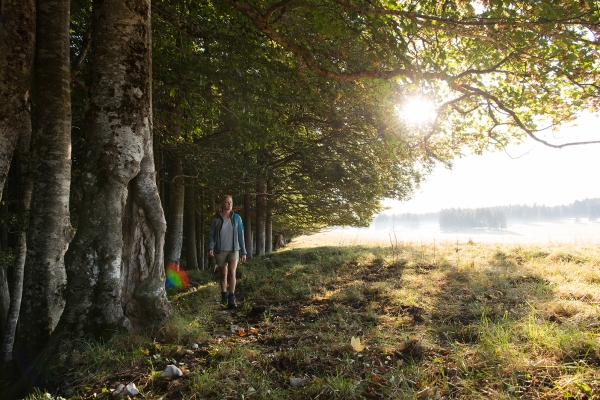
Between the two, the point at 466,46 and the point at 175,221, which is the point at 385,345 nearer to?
the point at 466,46

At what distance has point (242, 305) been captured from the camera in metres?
6.58

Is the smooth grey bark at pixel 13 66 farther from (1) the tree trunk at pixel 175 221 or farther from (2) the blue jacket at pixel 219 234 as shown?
(1) the tree trunk at pixel 175 221

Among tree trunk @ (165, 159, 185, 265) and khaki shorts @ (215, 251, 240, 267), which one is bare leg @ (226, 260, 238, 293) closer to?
khaki shorts @ (215, 251, 240, 267)

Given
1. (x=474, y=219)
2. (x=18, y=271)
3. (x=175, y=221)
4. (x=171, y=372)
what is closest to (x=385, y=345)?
(x=171, y=372)

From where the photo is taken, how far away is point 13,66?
14.3 feet

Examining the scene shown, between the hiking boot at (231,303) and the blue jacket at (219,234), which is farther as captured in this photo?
the blue jacket at (219,234)

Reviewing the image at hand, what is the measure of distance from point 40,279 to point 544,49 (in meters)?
7.74

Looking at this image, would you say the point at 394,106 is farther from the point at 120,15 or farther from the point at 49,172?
the point at 49,172

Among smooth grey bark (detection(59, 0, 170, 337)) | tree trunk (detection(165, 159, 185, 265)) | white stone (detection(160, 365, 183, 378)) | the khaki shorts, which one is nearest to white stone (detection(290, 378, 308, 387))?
white stone (detection(160, 365, 183, 378))

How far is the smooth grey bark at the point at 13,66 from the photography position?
4297 mm

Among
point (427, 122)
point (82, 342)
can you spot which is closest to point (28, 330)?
point (82, 342)

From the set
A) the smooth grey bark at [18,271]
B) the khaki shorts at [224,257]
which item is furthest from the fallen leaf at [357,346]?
the smooth grey bark at [18,271]

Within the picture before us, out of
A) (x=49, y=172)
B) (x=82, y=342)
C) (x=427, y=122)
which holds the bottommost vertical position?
(x=82, y=342)

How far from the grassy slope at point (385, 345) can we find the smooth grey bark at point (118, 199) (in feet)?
1.38
